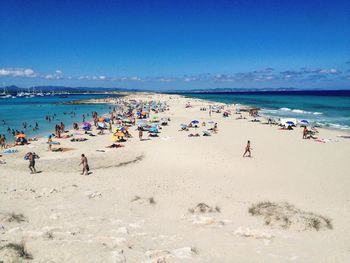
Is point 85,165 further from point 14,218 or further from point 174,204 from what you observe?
point 14,218

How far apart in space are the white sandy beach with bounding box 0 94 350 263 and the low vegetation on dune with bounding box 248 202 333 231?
4 cm

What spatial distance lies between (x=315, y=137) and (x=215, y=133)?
8.81 meters

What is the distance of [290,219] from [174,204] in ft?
13.6

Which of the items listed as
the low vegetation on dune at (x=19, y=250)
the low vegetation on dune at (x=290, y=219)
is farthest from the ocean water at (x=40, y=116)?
the low vegetation on dune at (x=290, y=219)

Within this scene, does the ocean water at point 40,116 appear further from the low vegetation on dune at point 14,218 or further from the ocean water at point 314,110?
the ocean water at point 314,110

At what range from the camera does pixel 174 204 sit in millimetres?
12406

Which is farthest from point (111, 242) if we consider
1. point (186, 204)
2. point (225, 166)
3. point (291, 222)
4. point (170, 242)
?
point (225, 166)

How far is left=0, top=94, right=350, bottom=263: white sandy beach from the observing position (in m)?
8.51

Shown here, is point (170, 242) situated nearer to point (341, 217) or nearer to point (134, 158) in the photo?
point (341, 217)

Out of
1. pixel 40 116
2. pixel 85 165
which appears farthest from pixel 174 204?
pixel 40 116

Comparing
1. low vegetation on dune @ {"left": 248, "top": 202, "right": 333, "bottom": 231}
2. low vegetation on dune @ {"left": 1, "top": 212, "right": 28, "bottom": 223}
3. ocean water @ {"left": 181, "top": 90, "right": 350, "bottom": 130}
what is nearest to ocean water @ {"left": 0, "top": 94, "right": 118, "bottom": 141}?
low vegetation on dune @ {"left": 1, "top": 212, "right": 28, "bottom": 223}

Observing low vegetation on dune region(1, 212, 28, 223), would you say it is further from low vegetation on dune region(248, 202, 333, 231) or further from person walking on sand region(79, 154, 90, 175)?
low vegetation on dune region(248, 202, 333, 231)

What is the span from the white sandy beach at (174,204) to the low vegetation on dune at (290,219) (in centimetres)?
4

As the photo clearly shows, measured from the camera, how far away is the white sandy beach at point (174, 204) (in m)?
8.51
